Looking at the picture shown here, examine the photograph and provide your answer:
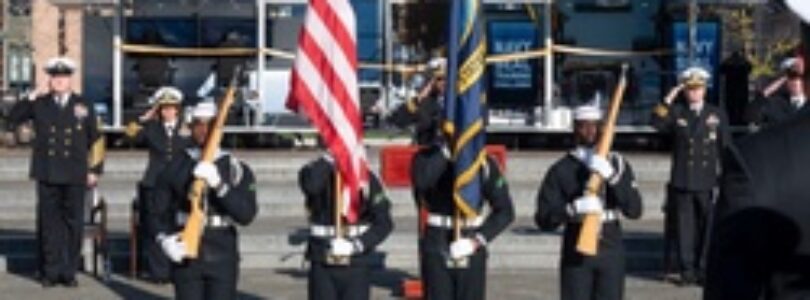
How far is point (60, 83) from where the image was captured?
1645 cm

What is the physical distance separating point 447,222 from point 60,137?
18.4 feet

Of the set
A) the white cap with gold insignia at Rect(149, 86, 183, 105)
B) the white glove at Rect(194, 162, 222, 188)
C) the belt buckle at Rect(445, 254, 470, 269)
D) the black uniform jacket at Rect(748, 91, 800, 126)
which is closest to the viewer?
the white glove at Rect(194, 162, 222, 188)

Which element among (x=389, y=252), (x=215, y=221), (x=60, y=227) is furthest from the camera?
(x=389, y=252)

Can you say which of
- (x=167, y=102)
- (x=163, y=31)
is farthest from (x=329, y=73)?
(x=163, y=31)

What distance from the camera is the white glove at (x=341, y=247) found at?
11641mm

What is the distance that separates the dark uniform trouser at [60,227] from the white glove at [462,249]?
18.4ft

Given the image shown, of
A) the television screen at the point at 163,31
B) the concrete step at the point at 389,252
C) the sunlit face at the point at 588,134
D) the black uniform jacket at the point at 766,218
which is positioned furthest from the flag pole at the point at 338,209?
the television screen at the point at 163,31

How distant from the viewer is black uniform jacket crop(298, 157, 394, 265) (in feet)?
38.6

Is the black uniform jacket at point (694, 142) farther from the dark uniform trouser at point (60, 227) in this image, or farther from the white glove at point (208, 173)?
the white glove at point (208, 173)

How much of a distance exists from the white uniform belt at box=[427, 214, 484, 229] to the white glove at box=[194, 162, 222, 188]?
1.62 m

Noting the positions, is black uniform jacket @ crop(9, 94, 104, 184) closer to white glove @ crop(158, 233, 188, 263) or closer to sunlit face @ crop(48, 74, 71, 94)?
sunlit face @ crop(48, 74, 71, 94)

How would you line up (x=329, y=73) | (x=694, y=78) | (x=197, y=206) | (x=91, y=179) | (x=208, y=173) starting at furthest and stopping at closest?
(x=91, y=179), (x=694, y=78), (x=329, y=73), (x=197, y=206), (x=208, y=173)

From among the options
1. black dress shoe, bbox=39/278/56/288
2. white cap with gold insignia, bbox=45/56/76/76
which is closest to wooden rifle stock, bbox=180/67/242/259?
white cap with gold insignia, bbox=45/56/76/76

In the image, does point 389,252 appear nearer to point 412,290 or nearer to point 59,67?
point 412,290
